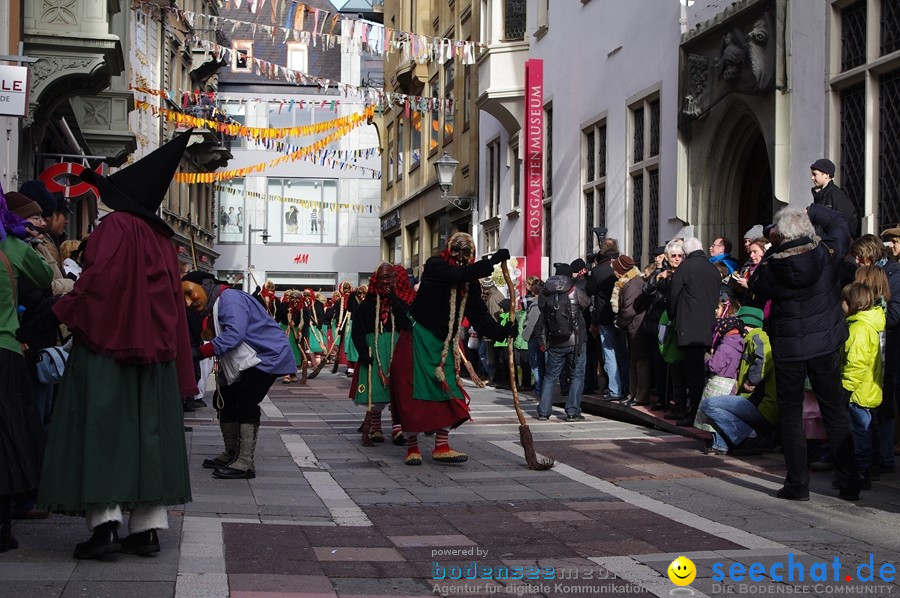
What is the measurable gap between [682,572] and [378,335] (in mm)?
6557

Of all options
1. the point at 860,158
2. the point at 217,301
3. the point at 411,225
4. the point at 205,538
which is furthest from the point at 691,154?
the point at 411,225

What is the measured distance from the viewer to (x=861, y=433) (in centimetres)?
920

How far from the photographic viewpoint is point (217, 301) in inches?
380

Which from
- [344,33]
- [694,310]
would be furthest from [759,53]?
[344,33]

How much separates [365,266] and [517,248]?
3582 cm

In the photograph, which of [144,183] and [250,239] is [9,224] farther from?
[250,239]

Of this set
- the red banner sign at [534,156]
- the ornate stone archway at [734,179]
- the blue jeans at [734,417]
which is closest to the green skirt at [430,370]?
the blue jeans at [734,417]

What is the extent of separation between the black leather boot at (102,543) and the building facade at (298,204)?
174ft

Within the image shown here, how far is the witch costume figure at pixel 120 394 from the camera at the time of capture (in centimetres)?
607

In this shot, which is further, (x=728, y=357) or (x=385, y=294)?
(x=385, y=294)

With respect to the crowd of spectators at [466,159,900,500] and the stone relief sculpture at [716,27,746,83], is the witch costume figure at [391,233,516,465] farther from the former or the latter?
the stone relief sculpture at [716,27,746,83]

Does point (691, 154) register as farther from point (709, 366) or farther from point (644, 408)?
point (709, 366)

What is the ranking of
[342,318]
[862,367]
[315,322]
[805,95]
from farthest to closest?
[315,322] < [342,318] < [805,95] < [862,367]

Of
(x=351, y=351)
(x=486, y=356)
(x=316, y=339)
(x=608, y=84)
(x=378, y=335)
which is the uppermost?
(x=608, y=84)
